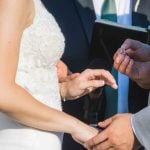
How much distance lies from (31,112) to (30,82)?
0.28 feet

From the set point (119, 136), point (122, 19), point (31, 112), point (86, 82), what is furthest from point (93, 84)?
point (122, 19)

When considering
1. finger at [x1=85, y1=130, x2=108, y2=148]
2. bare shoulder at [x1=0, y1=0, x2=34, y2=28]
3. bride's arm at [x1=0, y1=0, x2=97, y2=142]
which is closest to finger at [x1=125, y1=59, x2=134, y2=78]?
finger at [x1=85, y1=130, x2=108, y2=148]

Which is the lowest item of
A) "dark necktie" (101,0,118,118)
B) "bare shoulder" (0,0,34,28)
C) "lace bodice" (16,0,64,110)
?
"dark necktie" (101,0,118,118)

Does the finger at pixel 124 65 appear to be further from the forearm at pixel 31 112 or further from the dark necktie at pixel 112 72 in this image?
the forearm at pixel 31 112

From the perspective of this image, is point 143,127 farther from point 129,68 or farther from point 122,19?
point 122,19

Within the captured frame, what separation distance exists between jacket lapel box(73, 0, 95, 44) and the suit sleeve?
0.45m

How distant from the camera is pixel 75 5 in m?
1.84

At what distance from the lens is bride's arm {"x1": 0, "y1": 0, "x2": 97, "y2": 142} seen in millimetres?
1182

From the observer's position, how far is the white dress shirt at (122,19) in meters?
1.83

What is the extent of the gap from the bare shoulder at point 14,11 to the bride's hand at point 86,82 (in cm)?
36

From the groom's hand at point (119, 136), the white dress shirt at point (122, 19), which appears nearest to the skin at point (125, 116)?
the groom's hand at point (119, 136)

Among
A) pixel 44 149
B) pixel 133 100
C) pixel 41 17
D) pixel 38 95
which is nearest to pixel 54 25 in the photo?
pixel 41 17

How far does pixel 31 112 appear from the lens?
1.26 metres

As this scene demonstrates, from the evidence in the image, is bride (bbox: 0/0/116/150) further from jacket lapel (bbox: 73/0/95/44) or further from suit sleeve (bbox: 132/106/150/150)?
jacket lapel (bbox: 73/0/95/44)
